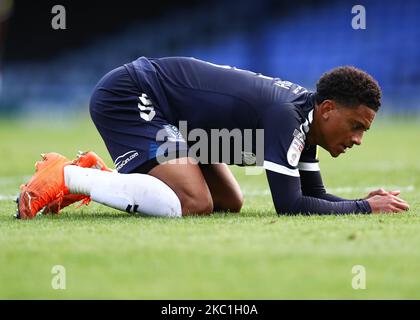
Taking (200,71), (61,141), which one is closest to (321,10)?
(61,141)

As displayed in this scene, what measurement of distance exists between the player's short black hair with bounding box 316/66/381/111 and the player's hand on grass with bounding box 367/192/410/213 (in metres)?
0.53

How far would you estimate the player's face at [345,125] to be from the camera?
4.88m

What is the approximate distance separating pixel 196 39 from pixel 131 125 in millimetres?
21415

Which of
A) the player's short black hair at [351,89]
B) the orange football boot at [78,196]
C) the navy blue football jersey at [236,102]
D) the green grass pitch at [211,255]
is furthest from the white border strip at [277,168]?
the orange football boot at [78,196]

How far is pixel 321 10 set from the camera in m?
26.0

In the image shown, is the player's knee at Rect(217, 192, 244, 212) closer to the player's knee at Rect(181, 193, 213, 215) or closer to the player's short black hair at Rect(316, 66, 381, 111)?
the player's knee at Rect(181, 193, 213, 215)

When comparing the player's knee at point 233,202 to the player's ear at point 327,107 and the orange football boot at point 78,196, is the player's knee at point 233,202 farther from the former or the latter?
the player's ear at point 327,107

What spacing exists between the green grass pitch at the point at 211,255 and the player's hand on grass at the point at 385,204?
0.07m

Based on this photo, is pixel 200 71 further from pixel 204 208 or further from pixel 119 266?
pixel 119 266

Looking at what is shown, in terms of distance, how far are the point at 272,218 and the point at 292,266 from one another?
1426 mm

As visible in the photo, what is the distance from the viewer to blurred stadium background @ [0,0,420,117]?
24641 millimetres

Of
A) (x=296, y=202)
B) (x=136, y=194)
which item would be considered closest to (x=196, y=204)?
(x=136, y=194)

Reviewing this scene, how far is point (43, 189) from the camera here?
204 inches

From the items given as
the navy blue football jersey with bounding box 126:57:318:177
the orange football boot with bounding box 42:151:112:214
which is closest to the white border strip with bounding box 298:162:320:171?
the navy blue football jersey with bounding box 126:57:318:177
